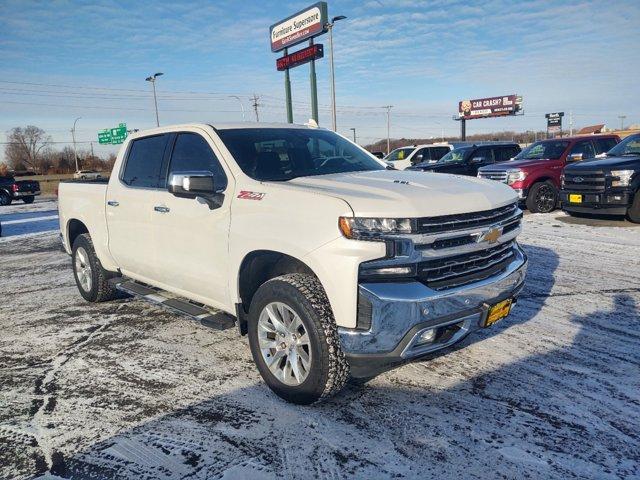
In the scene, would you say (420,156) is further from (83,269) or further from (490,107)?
(490,107)

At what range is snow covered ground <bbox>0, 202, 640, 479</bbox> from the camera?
2.70 meters

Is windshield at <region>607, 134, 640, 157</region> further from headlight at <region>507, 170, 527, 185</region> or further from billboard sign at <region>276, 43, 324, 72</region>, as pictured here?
billboard sign at <region>276, 43, 324, 72</region>

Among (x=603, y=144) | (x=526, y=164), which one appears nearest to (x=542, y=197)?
(x=526, y=164)

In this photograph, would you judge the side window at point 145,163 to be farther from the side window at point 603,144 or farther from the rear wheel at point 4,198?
the rear wheel at point 4,198

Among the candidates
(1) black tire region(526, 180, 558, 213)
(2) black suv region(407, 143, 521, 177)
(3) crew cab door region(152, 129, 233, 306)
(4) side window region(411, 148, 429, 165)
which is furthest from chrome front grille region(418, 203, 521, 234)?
(4) side window region(411, 148, 429, 165)

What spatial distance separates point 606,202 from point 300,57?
2257 cm

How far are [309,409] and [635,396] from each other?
2135 mm

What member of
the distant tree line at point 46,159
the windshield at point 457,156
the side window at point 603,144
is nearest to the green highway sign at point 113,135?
the distant tree line at point 46,159

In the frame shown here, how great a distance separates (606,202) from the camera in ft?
32.4

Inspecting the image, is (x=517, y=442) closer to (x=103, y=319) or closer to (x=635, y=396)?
(x=635, y=396)

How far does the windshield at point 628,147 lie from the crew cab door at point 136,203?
9.96 meters

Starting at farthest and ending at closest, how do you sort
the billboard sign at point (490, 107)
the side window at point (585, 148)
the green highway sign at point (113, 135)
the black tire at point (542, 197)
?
the billboard sign at point (490, 107) → the green highway sign at point (113, 135) → the side window at point (585, 148) → the black tire at point (542, 197)

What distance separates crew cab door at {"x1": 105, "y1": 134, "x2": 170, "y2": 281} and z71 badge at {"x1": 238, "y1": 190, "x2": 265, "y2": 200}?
1.30 m

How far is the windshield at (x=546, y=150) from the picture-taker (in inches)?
505
